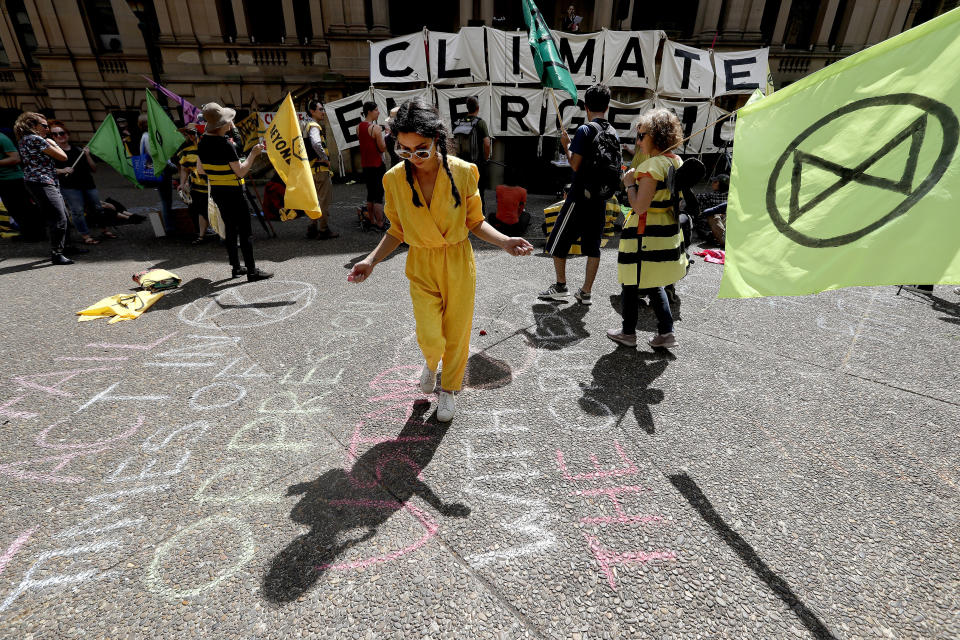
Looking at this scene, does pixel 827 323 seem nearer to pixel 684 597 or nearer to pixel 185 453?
pixel 684 597

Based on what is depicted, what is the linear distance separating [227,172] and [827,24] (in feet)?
74.9

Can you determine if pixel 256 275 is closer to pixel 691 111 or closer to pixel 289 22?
pixel 691 111

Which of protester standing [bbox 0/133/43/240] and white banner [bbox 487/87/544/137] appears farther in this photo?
white banner [bbox 487/87/544/137]

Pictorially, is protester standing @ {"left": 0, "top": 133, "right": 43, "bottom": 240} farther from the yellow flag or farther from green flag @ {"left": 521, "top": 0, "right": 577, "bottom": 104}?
green flag @ {"left": 521, "top": 0, "right": 577, "bottom": 104}

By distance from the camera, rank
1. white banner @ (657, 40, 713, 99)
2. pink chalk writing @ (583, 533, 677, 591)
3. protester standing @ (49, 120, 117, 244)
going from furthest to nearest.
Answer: white banner @ (657, 40, 713, 99), protester standing @ (49, 120, 117, 244), pink chalk writing @ (583, 533, 677, 591)

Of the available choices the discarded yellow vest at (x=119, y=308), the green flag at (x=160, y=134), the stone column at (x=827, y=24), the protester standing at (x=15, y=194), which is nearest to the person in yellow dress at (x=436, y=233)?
the discarded yellow vest at (x=119, y=308)

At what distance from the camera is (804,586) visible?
176 cm

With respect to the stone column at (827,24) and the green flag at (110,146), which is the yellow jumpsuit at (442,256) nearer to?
the green flag at (110,146)

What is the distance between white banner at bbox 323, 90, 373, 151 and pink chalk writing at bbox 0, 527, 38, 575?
25.4 feet

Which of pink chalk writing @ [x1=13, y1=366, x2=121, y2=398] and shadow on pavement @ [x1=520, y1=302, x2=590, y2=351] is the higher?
pink chalk writing @ [x1=13, y1=366, x2=121, y2=398]

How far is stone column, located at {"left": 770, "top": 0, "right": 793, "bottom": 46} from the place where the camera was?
17297mm

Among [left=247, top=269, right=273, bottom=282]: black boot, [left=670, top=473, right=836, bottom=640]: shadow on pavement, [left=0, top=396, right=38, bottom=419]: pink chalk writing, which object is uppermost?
[left=670, top=473, right=836, bottom=640]: shadow on pavement

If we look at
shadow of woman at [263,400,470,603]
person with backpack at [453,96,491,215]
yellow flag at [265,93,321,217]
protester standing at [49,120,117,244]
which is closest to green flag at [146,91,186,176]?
protester standing at [49,120,117,244]

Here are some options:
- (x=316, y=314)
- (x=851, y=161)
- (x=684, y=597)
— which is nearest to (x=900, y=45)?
(x=851, y=161)
